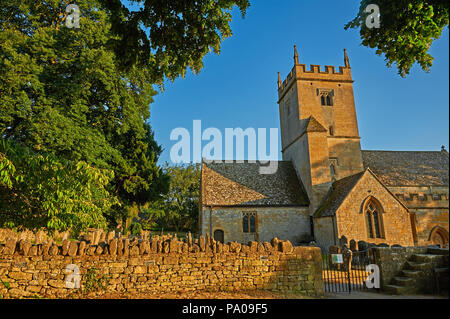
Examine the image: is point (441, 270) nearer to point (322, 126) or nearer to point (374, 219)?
point (374, 219)

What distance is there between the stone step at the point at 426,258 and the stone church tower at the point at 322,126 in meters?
15.6

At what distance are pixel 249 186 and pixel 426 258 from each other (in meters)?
18.5

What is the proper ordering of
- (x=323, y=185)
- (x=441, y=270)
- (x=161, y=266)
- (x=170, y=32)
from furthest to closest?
(x=323, y=185) → (x=161, y=266) → (x=441, y=270) → (x=170, y=32)

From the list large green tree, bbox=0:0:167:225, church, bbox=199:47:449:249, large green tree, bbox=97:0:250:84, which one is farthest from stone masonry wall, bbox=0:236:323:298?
church, bbox=199:47:449:249

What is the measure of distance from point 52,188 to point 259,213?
18.3 meters

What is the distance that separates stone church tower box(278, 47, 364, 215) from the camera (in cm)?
2591

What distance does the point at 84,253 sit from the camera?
7.95m

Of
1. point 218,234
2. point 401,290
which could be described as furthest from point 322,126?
point 401,290

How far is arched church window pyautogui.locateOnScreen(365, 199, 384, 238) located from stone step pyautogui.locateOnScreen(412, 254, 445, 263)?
40.1 ft

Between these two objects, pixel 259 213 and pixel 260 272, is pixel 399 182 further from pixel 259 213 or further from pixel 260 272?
pixel 260 272

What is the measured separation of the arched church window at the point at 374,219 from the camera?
20578 mm

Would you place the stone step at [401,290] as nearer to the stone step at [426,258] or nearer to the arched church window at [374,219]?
the stone step at [426,258]

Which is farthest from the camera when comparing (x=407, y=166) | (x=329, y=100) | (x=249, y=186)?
(x=329, y=100)

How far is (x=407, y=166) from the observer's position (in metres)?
28.5
